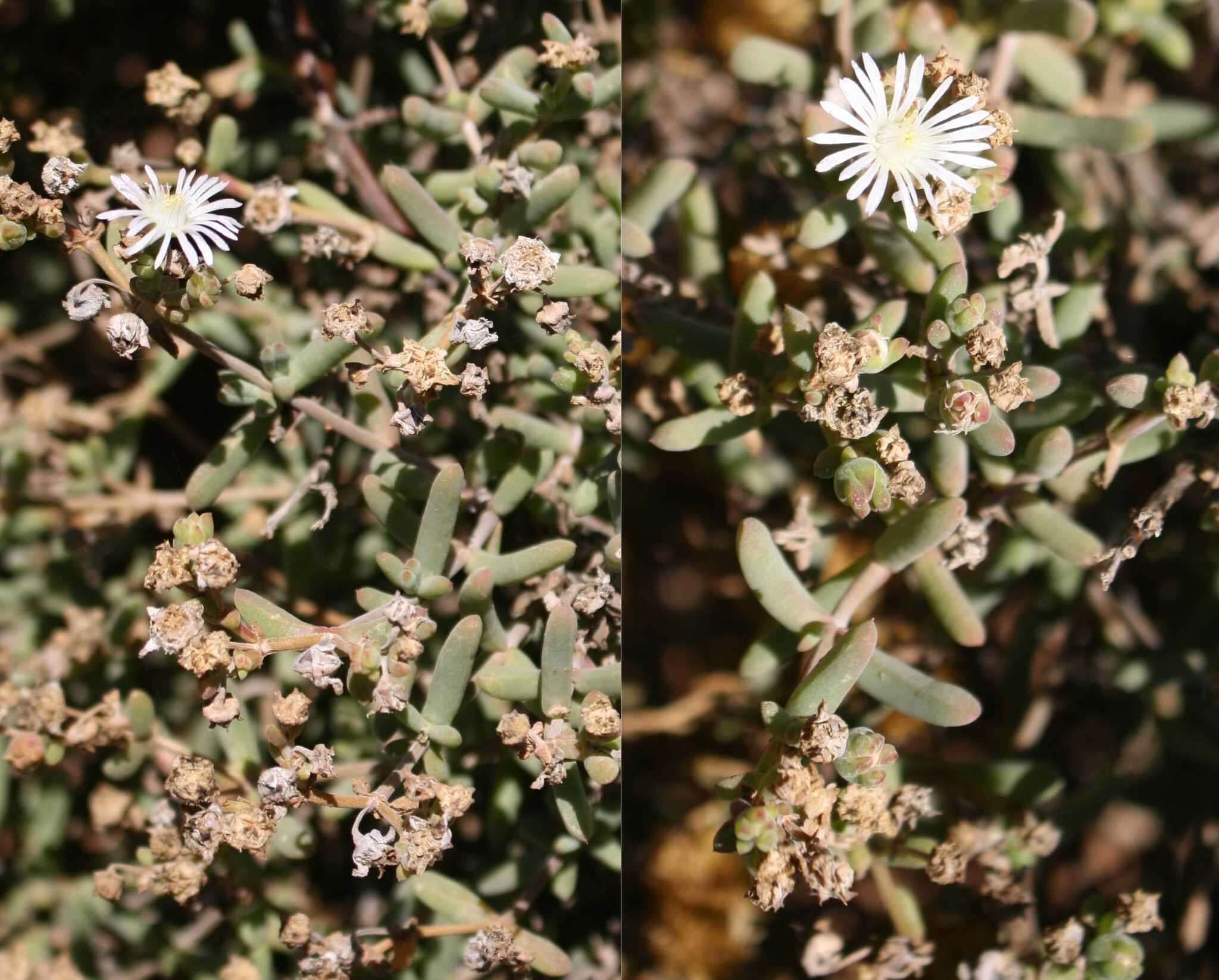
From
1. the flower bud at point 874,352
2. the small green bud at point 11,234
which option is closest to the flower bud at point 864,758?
the flower bud at point 874,352

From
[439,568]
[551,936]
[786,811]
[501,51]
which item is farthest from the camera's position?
[501,51]

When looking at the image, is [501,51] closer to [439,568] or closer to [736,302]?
[736,302]

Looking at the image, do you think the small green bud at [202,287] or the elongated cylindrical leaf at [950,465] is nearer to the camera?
the small green bud at [202,287]

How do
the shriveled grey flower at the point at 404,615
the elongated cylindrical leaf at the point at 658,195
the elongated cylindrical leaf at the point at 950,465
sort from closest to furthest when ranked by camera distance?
the shriveled grey flower at the point at 404,615 → the elongated cylindrical leaf at the point at 950,465 → the elongated cylindrical leaf at the point at 658,195

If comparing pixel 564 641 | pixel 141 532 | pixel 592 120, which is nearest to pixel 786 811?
pixel 564 641

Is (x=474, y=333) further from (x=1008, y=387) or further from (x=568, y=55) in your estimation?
(x=1008, y=387)

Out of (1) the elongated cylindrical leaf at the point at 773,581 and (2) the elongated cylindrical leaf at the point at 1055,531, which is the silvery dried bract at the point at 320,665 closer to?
(1) the elongated cylindrical leaf at the point at 773,581
